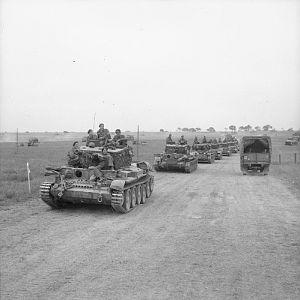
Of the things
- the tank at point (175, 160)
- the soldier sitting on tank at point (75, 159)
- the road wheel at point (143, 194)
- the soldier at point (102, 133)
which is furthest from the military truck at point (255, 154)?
the soldier sitting on tank at point (75, 159)

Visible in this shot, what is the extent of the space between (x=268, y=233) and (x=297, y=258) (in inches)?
84.3

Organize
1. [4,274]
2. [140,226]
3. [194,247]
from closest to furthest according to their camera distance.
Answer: [4,274]
[194,247]
[140,226]

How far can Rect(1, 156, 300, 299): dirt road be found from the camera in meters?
6.33

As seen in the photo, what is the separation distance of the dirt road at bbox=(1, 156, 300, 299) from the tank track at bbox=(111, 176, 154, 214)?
27 cm

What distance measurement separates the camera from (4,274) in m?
6.90

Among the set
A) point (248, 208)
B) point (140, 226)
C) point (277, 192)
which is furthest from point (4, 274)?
point (277, 192)

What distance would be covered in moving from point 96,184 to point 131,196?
147 centimetres

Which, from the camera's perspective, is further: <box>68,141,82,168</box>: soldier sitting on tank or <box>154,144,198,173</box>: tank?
<box>154,144,198,173</box>: tank

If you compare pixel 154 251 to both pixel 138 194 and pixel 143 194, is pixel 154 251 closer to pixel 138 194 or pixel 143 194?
pixel 138 194

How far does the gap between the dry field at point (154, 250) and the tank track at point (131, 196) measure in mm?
314

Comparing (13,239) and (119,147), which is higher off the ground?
(119,147)

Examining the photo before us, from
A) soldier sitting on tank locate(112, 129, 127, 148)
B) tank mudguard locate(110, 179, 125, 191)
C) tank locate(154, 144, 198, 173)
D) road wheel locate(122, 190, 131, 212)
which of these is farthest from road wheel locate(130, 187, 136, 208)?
tank locate(154, 144, 198, 173)

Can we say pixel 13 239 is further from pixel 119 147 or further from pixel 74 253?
pixel 119 147

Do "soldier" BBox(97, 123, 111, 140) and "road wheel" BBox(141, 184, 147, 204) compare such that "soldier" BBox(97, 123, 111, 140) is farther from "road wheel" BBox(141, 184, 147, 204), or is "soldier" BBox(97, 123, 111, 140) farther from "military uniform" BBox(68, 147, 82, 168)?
"road wheel" BBox(141, 184, 147, 204)
